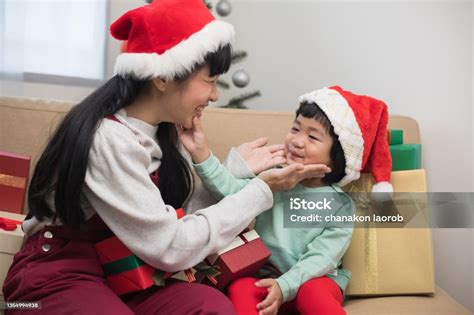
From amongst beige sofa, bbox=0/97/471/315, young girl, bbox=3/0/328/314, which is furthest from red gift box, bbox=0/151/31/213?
young girl, bbox=3/0/328/314

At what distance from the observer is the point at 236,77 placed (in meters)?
2.23

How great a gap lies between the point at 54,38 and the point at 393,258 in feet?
5.66

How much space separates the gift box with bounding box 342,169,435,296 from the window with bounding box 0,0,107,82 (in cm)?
150

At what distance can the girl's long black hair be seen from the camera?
→ 44.5 inches

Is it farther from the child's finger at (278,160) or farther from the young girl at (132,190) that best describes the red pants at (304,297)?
the child's finger at (278,160)

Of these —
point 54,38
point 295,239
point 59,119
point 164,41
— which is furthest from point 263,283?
point 54,38

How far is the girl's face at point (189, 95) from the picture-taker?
1.26m

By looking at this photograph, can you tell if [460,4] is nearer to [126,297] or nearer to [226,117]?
[226,117]

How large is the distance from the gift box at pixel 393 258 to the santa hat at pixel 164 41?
0.68 metres

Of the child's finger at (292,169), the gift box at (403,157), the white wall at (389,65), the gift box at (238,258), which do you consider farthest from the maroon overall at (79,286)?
the white wall at (389,65)

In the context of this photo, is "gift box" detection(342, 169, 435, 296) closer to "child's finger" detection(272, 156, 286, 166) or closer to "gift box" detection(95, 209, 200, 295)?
"child's finger" detection(272, 156, 286, 166)

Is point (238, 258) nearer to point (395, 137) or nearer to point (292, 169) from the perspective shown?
point (292, 169)

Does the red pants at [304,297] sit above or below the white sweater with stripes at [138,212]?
below

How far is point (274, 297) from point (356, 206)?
0.42m
